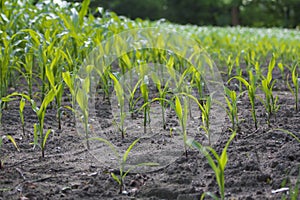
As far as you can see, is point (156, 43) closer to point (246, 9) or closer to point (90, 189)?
point (90, 189)

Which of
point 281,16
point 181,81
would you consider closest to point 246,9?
point 281,16

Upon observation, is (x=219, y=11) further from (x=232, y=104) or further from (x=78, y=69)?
(x=232, y=104)

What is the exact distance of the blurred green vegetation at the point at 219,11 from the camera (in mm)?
22969

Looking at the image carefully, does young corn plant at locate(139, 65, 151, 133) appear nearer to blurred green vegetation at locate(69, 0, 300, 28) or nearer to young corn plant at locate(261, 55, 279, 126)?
young corn plant at locate(261, 55, 279, 126)

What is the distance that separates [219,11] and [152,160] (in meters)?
25.3

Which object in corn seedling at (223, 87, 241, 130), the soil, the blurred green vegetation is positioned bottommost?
the soil

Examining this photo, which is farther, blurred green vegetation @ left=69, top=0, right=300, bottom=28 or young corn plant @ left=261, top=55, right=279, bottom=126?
blurred green vegetation @ left=69, top=0, right=300, bottom=28

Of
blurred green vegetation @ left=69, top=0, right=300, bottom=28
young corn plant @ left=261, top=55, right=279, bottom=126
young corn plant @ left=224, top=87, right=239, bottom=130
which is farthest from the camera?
blurred green vegetation @ left=69, top=0, right=300, bottom=28

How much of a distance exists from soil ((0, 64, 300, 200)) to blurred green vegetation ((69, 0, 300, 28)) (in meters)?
20.0

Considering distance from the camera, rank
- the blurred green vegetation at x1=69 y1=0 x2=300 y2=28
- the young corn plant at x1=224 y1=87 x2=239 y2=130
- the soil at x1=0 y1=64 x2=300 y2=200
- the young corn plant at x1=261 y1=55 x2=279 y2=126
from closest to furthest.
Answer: the soil at x1=0 y1=64 x2=300 y2=200
the young corn plant at x1=224 y1=87 x2=239 y2=130
the young corn plant at x1=261 y1=55 x2=279 y2=126
the blurred green vegetation at x1=69 y1=0 x2=300 y2=28

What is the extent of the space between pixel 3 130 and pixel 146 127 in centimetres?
86

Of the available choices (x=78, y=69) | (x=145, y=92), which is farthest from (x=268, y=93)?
(x=78, y=69)

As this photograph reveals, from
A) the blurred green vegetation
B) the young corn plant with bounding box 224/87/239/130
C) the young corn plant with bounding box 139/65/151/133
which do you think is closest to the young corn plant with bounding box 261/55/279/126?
the young corn plant with bounding box 224/87/239/130

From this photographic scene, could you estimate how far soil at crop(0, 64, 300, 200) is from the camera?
1.97m
